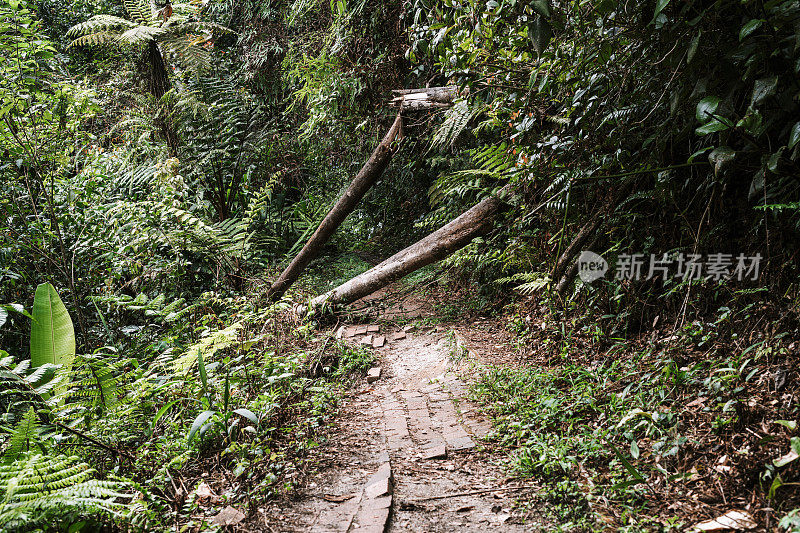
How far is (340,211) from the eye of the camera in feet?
20.1

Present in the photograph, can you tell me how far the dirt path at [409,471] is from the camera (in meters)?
2.02

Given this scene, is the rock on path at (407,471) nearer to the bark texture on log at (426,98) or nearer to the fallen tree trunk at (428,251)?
the fallen tree trunk at (428,251)

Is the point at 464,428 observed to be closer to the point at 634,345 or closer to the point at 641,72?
the point at 634,345

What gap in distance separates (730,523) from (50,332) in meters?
3.82

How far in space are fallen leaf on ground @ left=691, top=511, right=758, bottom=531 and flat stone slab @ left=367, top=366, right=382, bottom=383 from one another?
2.57 meters

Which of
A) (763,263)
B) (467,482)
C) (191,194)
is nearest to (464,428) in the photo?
(467,482)

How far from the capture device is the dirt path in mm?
2020

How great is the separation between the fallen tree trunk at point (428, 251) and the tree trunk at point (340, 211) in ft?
2.76

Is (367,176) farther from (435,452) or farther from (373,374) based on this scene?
(435,452)

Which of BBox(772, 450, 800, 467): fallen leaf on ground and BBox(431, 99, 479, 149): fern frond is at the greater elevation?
Result: BBox(431, 99, 479, 149): fern frond

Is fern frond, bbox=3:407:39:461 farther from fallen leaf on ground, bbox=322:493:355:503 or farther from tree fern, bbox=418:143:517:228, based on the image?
tree fern, bbox=418:143:517:228

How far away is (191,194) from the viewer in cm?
762

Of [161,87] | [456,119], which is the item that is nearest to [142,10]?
[161,87]

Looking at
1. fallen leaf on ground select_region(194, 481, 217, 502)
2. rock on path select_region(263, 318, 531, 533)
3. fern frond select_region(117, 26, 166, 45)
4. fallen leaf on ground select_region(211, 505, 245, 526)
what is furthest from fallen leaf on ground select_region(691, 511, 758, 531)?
fern frond select_region(117, 26, 166, 45)
